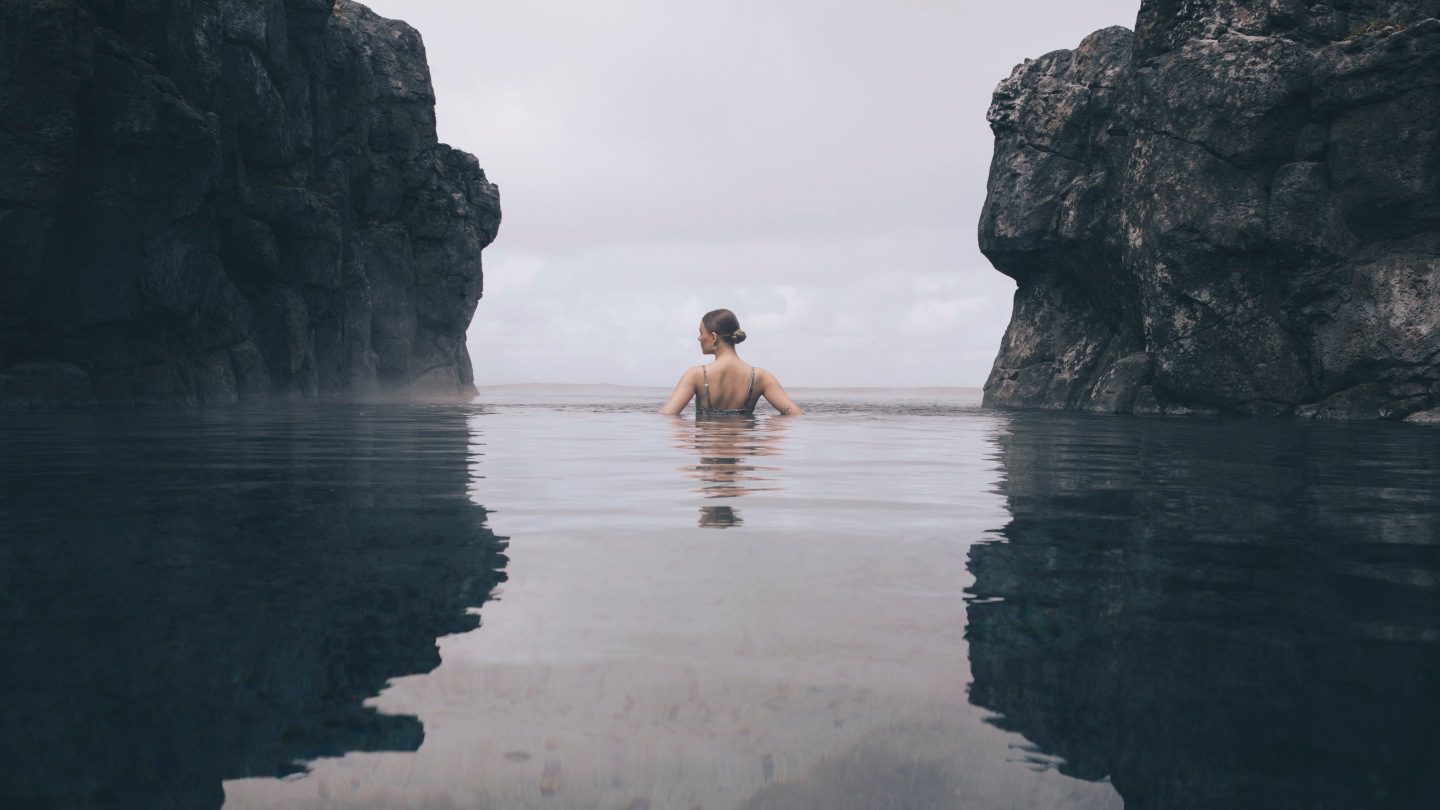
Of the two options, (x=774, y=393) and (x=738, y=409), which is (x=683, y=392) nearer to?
(x=738, y=409)

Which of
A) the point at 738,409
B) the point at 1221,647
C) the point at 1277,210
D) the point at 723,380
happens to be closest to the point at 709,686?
the point at 1221,647

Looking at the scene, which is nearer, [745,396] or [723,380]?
[723,380]

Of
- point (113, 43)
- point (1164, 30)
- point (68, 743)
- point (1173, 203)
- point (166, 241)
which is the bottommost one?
point (68, 743)

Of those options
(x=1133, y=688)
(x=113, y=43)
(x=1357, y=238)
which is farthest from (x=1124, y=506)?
(x=113, y=43)

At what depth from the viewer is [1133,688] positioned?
174cm

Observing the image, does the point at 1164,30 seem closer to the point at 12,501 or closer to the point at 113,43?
the point at 113,43

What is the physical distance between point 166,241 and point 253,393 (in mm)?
5940

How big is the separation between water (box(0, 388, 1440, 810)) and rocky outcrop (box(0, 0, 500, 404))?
588 inches

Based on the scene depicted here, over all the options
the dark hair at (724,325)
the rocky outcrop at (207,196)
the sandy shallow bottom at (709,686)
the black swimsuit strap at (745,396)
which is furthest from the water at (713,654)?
the rocky outcrop at (207,196)

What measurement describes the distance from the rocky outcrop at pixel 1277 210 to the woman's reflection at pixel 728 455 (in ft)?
40.9

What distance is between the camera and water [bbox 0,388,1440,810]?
1.37 m

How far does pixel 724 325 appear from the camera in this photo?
10.1m

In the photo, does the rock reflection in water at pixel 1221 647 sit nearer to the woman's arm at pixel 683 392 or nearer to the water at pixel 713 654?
the water at pixel 713 654

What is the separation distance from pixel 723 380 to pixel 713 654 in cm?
889
